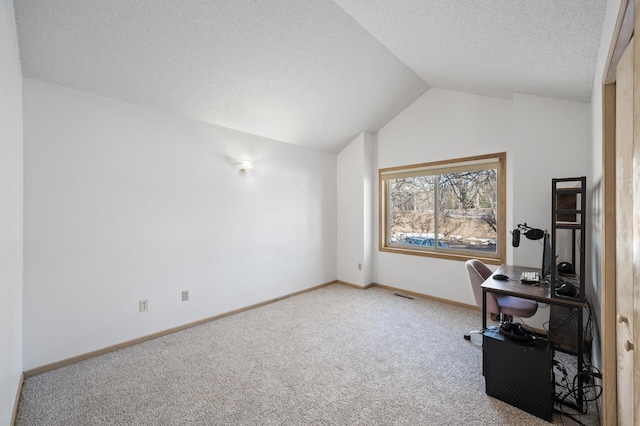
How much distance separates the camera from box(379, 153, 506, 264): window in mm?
3647

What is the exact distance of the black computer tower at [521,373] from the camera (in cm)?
174

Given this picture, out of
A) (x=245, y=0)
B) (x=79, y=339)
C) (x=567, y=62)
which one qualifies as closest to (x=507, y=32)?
(x=567, y=62)

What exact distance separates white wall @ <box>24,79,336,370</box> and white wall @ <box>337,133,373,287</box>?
119 cm

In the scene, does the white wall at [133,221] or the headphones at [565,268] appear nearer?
the white wall at [133,221]

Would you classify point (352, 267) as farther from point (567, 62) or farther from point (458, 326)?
point (567, 62)

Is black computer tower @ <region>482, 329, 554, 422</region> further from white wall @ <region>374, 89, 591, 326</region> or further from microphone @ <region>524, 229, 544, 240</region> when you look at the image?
white wall @ <region>374, 89, 591, 326</region>

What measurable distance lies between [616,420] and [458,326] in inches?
71.2

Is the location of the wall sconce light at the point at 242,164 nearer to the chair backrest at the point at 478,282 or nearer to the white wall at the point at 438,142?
the white wall at the point at 438,142

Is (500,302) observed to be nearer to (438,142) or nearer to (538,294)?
(538,294)

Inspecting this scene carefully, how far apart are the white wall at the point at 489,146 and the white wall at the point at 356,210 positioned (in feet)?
0.81

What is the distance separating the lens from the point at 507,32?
6.38 feet

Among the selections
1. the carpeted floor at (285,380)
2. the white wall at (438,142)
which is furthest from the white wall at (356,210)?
the carpeted floor at (285,380)

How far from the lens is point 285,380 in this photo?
2.18 meters

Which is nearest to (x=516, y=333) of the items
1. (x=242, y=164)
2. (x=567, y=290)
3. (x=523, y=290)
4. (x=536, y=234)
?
(x=523, y=290)
